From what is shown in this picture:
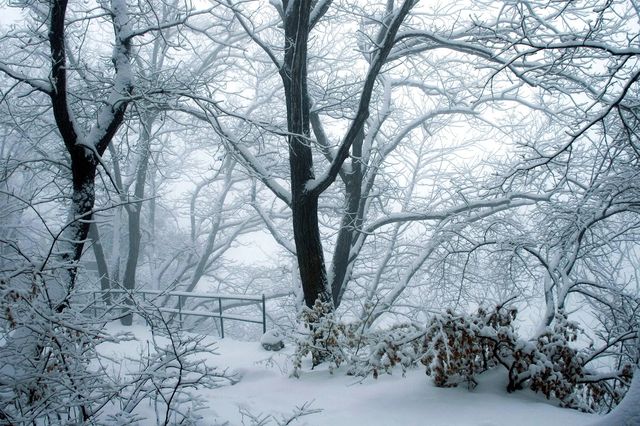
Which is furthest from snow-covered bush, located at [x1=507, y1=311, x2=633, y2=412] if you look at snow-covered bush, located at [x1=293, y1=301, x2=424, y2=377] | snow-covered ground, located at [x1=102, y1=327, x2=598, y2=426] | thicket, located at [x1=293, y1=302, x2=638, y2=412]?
snow-covered bush, located at [x1=293, y1=301, x2=424, y2=377]

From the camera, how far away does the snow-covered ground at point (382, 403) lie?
365 cm

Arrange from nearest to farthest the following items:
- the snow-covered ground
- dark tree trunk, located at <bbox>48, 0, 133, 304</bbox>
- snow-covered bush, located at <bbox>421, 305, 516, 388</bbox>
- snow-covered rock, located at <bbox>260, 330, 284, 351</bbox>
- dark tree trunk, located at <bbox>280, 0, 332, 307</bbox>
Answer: the snow-covered ground < snow-covered bush, located at <bbox>421, 305, 516, 388</bbox> < dark tree trunk, located at <bbox>48, 0, 133, 304</bbox> < dark tree trunk, located at <bbox>280, 0, 332, 307</bbox> < snow-covered rock, located at <bbox>260, 330, 284, 351</bbox>

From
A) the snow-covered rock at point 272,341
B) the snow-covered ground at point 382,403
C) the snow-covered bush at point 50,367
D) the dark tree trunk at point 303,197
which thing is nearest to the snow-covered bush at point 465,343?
the snow-covered ground at point 382,403

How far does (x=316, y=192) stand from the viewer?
20.8ft

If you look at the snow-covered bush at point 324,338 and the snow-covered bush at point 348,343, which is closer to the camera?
the snow-covered bush at point 348,343

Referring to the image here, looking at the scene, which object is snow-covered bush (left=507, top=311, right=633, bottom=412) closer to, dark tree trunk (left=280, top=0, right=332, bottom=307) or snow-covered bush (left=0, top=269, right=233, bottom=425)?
snow-covered bush (left=0, top=269, right=233, bottom=425)

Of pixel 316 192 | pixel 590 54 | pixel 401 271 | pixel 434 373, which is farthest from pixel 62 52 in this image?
pixel 401 271

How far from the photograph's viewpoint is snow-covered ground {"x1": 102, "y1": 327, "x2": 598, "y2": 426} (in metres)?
3.65

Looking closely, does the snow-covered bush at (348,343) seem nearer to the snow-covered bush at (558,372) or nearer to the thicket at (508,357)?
the thicket at (508,357)

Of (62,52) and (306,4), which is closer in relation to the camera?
(62,52)

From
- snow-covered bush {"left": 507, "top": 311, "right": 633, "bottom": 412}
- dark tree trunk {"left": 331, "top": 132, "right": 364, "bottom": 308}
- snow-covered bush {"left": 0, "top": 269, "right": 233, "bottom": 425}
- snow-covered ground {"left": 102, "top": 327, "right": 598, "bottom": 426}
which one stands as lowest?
snow-covered ground {"left": 102, "top": 327, "right": 598, "bottom": 426}

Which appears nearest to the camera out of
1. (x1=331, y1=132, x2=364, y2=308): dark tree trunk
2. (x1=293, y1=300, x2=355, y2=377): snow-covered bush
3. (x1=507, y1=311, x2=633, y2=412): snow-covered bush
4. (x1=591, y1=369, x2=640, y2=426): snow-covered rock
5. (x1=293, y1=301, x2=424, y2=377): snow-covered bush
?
(x1=591, y1=369, x2=640, y2=426): snow-covered rock

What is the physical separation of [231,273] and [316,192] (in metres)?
14.1

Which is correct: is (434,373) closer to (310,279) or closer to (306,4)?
(310,279)
